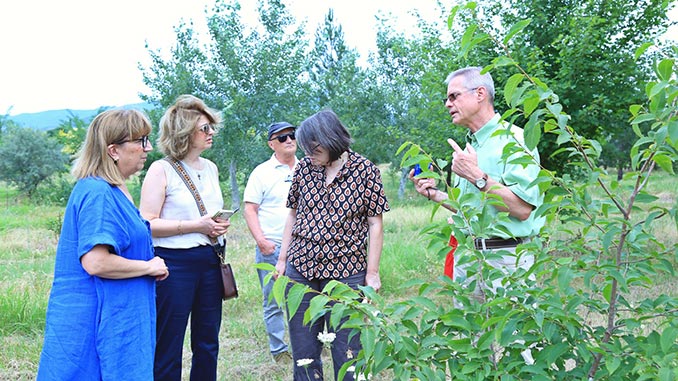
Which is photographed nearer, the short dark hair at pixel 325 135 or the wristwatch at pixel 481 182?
the wristwatch at pixel 481 182

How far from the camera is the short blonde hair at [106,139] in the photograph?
2705 mm

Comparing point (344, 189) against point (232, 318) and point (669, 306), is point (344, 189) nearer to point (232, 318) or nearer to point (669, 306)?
point (669, 306)

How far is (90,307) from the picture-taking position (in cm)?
259

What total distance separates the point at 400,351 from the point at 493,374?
28cm

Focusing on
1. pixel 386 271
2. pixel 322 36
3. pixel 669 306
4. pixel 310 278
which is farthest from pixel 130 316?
pixel 322 36

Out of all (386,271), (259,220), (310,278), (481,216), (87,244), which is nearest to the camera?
(481,216)

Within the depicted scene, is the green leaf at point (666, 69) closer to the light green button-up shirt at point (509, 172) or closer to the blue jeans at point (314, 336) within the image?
the light green button-up shirt at point (509, 172)

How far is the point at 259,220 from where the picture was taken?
5.02m

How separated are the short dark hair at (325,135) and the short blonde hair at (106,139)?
2.84 feet

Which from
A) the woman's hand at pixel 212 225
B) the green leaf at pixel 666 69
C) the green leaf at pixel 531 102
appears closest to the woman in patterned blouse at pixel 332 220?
the woman's hand at pixel 212 225

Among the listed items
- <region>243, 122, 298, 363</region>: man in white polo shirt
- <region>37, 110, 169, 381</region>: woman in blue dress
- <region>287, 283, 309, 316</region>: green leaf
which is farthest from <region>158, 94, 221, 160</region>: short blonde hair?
<region>287, 283, 309, 316</region>: green leaf

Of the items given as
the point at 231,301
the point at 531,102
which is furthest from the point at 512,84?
the point at 231,301

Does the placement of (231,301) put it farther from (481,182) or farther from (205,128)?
(481,182)

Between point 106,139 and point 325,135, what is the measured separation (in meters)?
1.12
